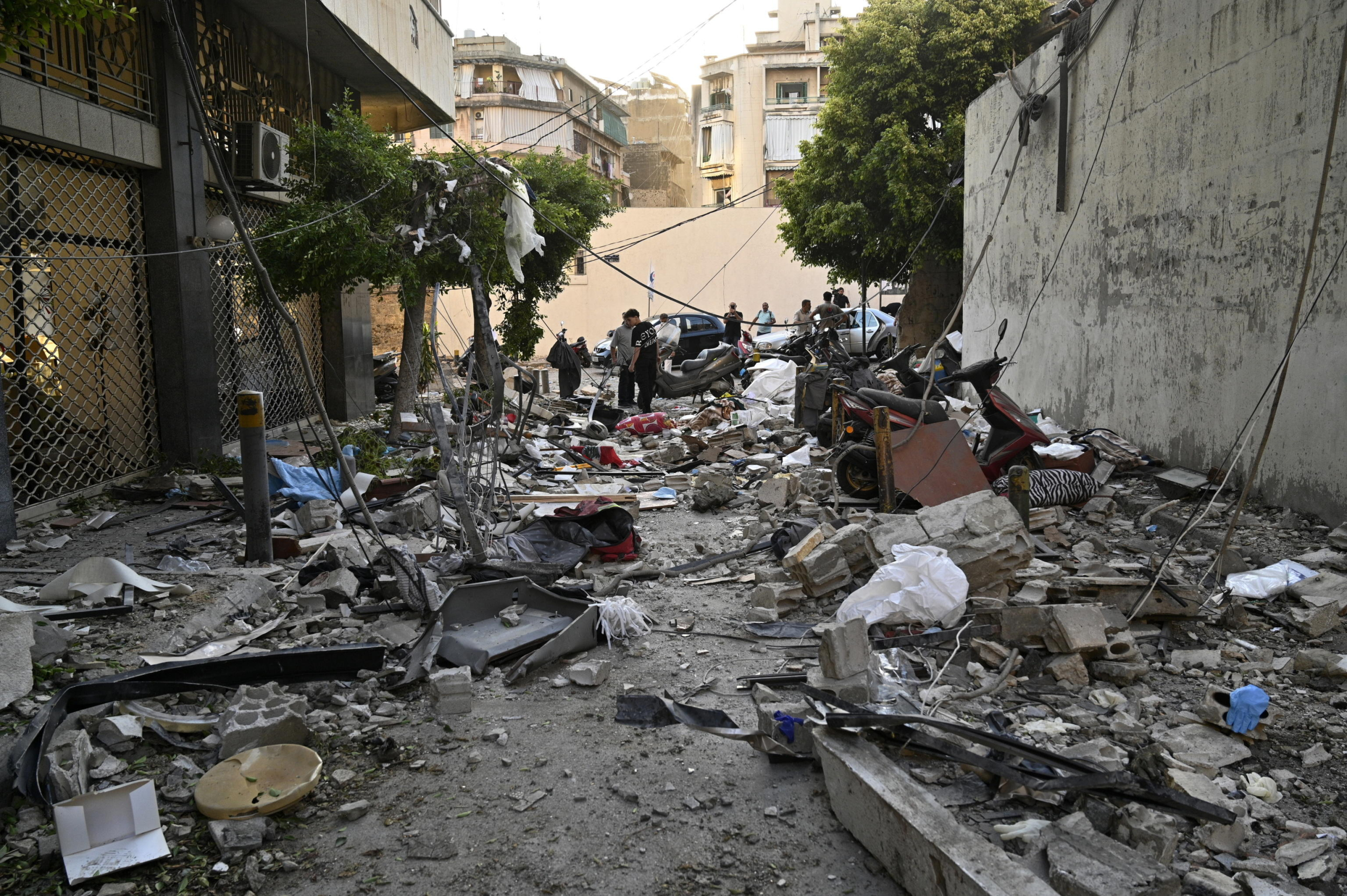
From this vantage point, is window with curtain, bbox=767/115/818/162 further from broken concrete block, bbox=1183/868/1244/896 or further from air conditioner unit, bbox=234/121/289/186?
broken concrete block, bbox=1183/868/1244/896

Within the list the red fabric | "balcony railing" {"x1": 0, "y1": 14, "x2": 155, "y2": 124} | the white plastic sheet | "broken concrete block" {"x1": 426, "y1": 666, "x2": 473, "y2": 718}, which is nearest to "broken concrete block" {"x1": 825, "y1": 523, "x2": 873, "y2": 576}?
"broken concrete block" {"x1": 426, "y1": 666, "x2": 473, "y2": 718}

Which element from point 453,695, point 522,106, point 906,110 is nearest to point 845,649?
point 453,695

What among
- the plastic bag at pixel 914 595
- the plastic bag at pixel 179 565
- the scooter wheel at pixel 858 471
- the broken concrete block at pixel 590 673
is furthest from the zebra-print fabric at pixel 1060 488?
the plastic bag at pixel 179 565

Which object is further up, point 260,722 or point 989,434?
point 989,434

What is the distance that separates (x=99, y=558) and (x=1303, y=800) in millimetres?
5453

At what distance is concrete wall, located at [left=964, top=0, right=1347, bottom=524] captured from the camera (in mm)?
5898

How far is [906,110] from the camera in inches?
754

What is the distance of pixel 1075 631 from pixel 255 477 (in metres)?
4.69

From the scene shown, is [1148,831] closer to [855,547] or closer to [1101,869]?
[1101,869]

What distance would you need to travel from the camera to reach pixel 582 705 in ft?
13.2

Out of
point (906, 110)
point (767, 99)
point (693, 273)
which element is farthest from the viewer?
point (767, 99)

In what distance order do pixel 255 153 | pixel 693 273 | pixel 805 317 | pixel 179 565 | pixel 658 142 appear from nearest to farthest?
pixel 179 565
pixel 255 153
pixel 805 317
pixel 693 273
pixel 658 142

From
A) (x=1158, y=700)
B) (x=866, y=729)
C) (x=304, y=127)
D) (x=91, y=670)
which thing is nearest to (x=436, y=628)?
(x=91, y=670)

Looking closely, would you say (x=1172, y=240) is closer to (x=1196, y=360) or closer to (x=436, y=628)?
(x=1196, y=360)
